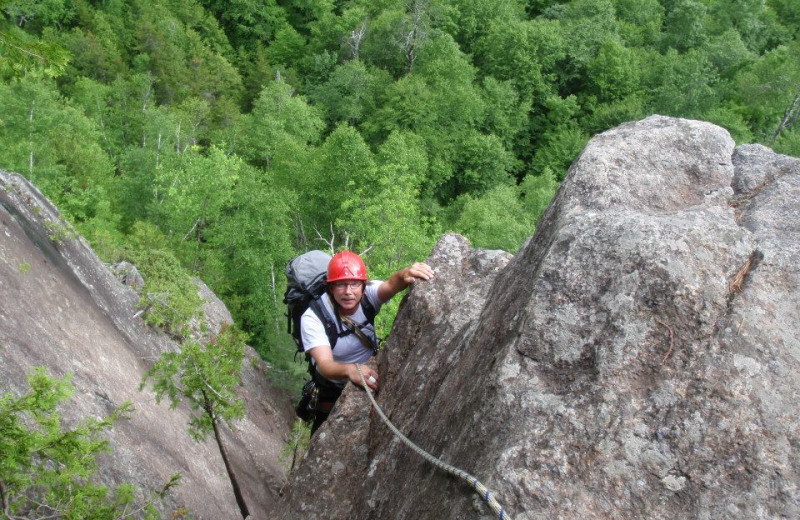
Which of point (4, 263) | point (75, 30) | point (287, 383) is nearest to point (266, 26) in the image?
point (75, 30)

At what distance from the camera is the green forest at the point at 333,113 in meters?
35.6

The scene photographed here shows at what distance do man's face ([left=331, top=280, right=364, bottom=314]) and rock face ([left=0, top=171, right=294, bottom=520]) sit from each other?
11.1ft

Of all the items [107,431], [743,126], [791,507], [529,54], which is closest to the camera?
[791,507]

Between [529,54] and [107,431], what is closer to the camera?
[107,431]

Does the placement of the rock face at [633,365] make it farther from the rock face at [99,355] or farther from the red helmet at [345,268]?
the rock face at [99,355]

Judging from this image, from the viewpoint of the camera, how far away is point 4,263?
430 inches

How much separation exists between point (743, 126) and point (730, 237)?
161 ft

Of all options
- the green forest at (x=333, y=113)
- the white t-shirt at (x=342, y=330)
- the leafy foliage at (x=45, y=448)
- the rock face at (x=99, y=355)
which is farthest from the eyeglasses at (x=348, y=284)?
the green forest at (x=333, y=113)

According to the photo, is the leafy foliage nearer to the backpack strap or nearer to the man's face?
the backpack strap

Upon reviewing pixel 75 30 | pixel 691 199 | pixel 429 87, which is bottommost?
pixel 429 87

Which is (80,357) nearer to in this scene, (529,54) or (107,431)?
(107,431)

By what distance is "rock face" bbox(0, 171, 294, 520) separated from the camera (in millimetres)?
9898

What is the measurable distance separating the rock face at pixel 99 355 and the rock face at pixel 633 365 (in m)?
5.70

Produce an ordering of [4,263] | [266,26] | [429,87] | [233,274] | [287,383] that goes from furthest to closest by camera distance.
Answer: [266,26] < [429,87] < [233,274] < [287,383] < [4,263]
